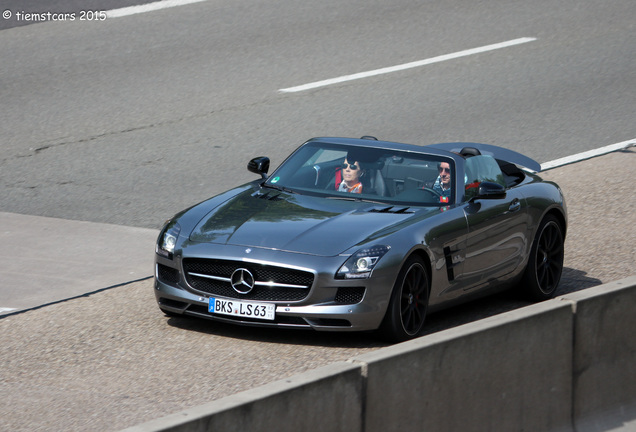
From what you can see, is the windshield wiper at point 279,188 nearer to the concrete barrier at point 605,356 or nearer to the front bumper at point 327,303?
the front bumper at point 327,303

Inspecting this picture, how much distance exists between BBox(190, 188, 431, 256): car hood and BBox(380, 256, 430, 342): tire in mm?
340

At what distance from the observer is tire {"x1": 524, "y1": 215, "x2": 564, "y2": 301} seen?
9.18m

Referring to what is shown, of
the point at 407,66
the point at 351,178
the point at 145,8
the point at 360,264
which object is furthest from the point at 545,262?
the point at 145,8

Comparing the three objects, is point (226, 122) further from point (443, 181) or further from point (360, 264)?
point (360, 264)

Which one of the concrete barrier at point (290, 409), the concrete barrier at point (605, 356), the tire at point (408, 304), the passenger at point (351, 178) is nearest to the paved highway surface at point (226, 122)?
the tire at point (408, 304)


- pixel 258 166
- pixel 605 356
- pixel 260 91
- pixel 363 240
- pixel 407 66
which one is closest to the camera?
pixel 605 356

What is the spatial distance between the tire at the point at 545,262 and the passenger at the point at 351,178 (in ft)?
5.29

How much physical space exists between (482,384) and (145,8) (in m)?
13.8

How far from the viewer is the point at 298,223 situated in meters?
7.97

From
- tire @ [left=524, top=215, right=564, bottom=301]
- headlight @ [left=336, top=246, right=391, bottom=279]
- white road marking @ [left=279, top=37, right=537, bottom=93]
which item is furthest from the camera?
white road marking @ [left=279, top=37, right=537, bottom=93]

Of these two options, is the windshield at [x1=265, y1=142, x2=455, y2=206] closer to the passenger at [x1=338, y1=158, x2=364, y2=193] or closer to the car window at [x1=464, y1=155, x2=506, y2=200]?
the passenger at [x1=338, y1=158, x2=364, y2=193]

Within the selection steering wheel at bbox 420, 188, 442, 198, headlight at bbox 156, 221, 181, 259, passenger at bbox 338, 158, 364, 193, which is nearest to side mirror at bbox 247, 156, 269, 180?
passenger at bbox 338, 158, 364, 193

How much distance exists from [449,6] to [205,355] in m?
13.7

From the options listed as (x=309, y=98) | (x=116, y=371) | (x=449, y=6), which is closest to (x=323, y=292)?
(x=116, y=371)
